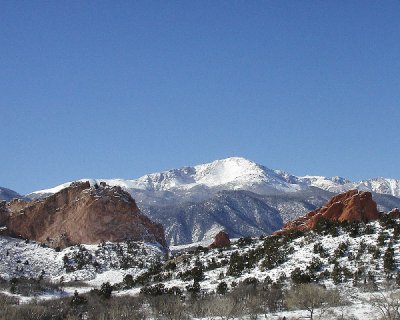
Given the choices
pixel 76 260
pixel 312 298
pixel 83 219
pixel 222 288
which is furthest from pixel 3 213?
pixel 312 298

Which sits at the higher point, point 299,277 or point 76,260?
point 76,260

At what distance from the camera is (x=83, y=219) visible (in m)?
109

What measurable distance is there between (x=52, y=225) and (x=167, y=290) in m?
70.2

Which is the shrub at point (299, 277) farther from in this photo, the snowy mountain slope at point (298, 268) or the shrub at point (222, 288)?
the shrub at point (222, 288)

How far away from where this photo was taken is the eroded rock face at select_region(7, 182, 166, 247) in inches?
4208

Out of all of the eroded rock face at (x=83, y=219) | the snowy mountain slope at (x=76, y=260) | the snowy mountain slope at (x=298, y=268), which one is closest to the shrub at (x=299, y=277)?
the snowy mountain slope at (x=298, y=268)

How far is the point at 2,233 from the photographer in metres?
103

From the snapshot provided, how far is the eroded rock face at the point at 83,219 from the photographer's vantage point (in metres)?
107

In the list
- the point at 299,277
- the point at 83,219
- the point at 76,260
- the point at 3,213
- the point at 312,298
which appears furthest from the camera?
the point at 3,213

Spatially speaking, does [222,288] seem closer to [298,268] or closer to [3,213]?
[298,268]

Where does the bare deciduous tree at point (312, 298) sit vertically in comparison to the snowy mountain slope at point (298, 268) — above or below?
below

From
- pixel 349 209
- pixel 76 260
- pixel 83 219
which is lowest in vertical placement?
pixel 76 260

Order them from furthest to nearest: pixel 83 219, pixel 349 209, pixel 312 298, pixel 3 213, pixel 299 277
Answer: pixel 3 213 → pixel 83 219 → pixel 349 209 → pixel 299 277 → pixel 312 298

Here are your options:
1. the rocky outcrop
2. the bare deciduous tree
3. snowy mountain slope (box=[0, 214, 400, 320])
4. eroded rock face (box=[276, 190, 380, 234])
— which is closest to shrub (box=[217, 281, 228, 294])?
snowy mountain slope (box=[0, 214, 400, 320])
